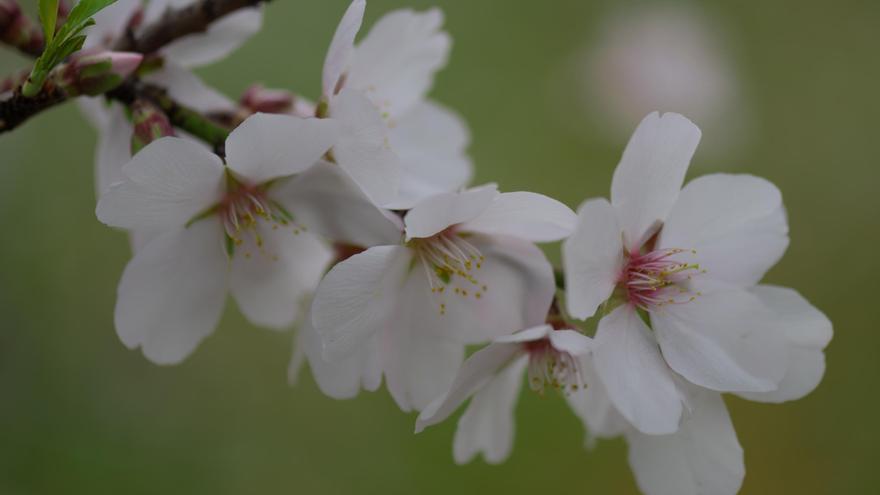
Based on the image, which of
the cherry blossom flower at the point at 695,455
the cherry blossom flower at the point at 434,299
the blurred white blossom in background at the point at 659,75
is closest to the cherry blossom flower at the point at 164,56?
the cherry blossom flower at the point at 434,299

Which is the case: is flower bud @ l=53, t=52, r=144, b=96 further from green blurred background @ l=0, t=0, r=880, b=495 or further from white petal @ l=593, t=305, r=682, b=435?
green blurred background @ l=0, t=0, r=880, b=495

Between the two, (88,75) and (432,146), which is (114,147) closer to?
(88,75)

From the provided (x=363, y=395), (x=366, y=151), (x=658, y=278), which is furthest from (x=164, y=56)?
(x=363, y=395)

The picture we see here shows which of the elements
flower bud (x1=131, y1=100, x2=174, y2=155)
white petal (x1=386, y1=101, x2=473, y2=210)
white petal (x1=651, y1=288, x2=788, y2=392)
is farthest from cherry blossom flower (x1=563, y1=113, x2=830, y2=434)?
flower bud (x1=131, y1=100, x2=174, y2=155)

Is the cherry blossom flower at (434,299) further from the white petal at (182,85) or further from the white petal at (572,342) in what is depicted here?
the white petal at (182,85)

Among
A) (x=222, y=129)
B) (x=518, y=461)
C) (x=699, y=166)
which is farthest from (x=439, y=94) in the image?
(x=222, y=129)

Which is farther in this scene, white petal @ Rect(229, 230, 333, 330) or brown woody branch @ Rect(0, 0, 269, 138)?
white petal @ Rect(229, 230, 333, 330)
